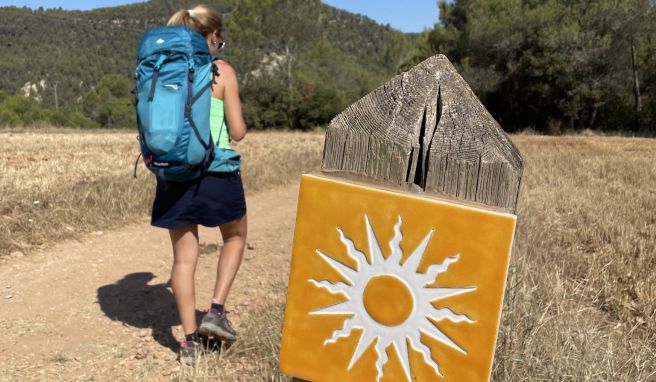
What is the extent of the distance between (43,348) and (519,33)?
83.4ft

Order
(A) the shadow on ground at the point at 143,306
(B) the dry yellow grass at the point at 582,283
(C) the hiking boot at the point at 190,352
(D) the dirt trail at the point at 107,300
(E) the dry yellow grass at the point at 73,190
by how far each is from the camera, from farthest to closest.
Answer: (E) the dry yellow grass at the point at 73,190, (A) the shadow on ground at the point at 143,306, (D) the dirt trail at the point at 107,300, (C) the hiking boot at the point at 190,352, (B) the dry yellow grass at the point at 582,283

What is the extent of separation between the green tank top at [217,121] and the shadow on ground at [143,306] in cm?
123

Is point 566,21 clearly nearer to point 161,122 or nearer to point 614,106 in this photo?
point 614,106

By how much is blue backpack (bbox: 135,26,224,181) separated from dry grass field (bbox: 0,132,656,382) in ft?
3.14

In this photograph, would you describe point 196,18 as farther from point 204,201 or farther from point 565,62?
point 565,62

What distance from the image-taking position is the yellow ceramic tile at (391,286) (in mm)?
1229

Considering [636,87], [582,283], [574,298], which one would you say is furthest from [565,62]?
[574,298]

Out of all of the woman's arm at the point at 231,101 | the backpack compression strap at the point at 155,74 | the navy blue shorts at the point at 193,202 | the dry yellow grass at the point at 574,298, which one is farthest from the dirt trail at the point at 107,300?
the backpack compression strap at the point at 155,74

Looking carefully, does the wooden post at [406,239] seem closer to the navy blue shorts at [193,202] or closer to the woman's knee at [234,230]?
the navy blue shorts at [193,202]

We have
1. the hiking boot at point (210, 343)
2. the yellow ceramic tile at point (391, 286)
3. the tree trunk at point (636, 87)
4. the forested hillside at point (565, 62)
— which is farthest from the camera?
the tree trunk at point (636, 87)

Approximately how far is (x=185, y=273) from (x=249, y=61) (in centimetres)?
3194

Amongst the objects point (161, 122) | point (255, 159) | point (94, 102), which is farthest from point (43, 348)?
point (94, 102)

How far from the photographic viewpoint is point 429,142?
1.38m

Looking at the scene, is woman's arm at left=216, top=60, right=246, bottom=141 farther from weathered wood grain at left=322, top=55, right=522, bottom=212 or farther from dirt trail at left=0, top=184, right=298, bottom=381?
weathered wood grain at left=322, top=55, right=522, bottom=212
